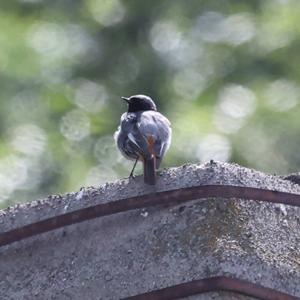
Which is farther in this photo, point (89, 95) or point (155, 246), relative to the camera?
point (89, 95)

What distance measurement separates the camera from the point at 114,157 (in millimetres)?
8289

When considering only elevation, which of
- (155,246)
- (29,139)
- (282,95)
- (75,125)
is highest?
(75,125)

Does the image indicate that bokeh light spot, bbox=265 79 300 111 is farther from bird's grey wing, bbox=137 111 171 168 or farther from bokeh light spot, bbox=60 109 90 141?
bird's grey wing, bbox=137 111 171 168

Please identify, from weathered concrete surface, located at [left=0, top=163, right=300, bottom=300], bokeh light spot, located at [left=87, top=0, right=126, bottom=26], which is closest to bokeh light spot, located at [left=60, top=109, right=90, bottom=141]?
bokeh light spot, located at [left=87, top=0, right=126, bottom=26]

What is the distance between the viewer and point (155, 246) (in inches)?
129

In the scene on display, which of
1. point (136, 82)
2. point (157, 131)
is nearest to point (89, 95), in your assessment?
point (136, 82)

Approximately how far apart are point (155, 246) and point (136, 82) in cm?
592

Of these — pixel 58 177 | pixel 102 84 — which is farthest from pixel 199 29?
pixel 58 177

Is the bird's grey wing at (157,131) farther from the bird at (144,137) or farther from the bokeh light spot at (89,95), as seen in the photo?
the bokeh light spot at (89,95)

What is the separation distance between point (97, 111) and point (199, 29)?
47.0 inches

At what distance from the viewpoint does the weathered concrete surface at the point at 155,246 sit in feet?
10.3

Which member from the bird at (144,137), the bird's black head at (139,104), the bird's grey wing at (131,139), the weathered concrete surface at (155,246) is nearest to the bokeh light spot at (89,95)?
the bird's black head at (139,104)

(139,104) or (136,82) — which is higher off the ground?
(136,82)

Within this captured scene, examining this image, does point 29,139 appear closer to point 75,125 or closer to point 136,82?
point 75,125
